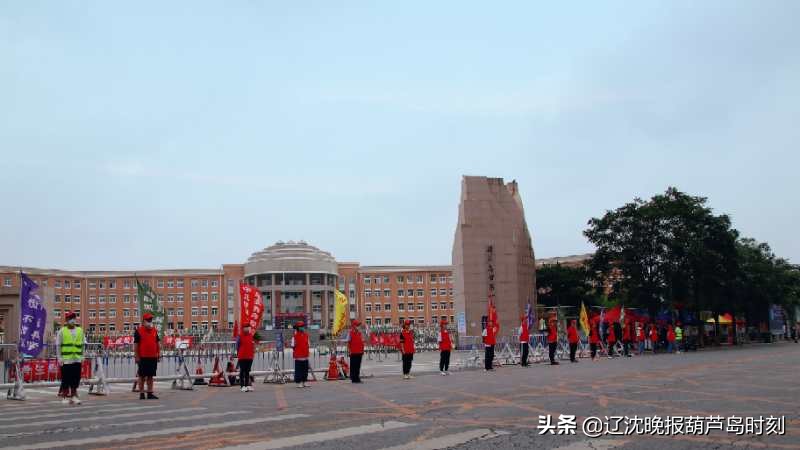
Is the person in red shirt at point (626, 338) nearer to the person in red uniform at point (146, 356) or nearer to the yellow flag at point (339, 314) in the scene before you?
the yellow flag at point (339, 314)

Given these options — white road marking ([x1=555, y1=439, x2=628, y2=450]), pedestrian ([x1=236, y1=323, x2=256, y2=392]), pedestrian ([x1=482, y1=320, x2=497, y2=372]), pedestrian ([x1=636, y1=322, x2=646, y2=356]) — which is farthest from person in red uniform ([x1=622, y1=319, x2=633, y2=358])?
white road marking ([x1=555, y1=439, x2=628, y2=450])

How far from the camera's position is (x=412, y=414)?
9.62m

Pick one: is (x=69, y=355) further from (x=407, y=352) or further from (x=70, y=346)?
(x=407, y=352)

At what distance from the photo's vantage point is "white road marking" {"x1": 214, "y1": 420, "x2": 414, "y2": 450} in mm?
7152

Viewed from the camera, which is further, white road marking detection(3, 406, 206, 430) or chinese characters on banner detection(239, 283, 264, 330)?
chinese characters on banner detection(239, 283, 264, 330)

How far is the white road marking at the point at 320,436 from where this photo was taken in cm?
715

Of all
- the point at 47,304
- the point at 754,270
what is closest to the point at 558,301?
the point at 754,270

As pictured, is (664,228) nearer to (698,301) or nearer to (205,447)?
(698,301)

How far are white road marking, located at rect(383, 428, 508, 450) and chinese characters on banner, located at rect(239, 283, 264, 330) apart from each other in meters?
12.1

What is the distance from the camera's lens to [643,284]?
3912 centimetres

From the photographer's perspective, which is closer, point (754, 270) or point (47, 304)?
point (47, 304)

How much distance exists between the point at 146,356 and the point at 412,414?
7.04 metres

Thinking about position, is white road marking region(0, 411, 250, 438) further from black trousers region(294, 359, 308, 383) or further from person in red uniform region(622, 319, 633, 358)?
person in red uniform region(622, 319, 633, 358)

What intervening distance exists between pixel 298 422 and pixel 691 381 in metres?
9.17
